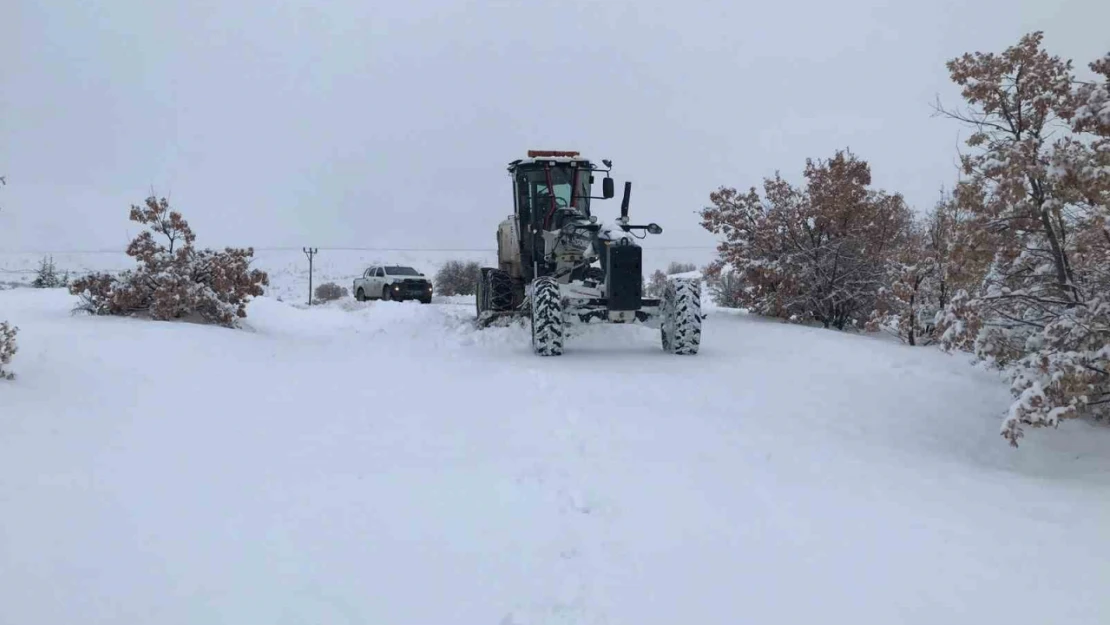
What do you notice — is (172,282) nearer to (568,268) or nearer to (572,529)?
(568,268)

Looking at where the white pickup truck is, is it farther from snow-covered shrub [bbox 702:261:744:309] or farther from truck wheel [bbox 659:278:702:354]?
truck wheel [bbox 659:278:702:354]

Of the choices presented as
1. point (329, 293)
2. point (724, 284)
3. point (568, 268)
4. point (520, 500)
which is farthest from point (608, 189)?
point (329, 293)

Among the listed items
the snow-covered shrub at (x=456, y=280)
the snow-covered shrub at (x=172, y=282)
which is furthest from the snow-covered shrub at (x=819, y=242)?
the snow-covered shrub at (x=456, y=280)

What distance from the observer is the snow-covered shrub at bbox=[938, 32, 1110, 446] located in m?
5.52

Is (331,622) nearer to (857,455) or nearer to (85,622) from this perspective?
(85,622)

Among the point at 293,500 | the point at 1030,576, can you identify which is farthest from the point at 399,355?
the point at 1030,576

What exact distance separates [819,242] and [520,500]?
13648 millimetres

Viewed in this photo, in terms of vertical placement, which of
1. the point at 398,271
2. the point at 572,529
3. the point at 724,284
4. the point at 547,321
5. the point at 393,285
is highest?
the point at 398,271

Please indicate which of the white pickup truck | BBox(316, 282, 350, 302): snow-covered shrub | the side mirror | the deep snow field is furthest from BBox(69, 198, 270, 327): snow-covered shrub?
BBox(316, 282, 350, 302): snow-covered shrub

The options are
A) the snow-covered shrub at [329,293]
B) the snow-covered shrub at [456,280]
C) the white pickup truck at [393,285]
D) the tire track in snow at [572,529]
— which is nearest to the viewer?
the tire track in snow at [572,529]

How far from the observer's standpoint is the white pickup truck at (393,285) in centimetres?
2450

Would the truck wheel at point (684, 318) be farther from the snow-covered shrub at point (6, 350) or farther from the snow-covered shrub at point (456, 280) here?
the snow-covered shrub at point (456, 280)

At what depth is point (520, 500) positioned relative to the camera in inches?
172

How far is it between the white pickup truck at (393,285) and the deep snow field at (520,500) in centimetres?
1632
